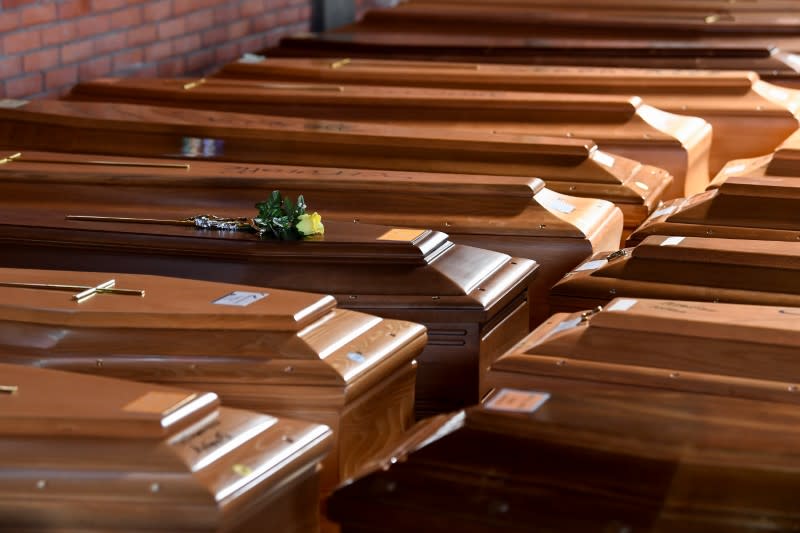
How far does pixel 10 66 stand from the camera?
4.66 m

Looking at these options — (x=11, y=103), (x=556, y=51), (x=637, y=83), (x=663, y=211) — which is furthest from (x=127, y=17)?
(x=663, y=211)

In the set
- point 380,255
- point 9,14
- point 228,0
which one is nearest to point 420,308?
point 380,255

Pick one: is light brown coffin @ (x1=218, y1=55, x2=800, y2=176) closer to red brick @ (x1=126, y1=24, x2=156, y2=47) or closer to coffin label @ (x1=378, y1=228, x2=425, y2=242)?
red brick @ (x1=126, y1=24, x2=156, y2=47)

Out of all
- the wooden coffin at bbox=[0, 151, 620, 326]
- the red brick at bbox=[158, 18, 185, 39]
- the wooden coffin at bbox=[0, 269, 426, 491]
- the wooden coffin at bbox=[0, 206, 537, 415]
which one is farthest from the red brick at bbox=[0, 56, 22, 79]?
the wooden coffin at bbox=[0, 269, 426, 491]

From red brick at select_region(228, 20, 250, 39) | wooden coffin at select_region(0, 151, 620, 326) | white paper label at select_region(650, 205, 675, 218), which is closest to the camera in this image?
wooden coffin at select_region(0, 151, 620, 326)

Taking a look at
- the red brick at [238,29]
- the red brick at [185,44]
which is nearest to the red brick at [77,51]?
the red brick at [185,44]

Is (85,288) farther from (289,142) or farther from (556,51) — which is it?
(556,51)

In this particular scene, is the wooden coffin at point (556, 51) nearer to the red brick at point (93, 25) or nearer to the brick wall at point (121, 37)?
the brick wall at point (121, 37)

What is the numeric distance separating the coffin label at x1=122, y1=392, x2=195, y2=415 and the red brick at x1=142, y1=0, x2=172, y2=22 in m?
3.68

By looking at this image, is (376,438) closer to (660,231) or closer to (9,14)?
(660,231)

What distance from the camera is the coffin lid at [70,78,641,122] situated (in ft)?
14.6

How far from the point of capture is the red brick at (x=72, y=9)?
489 cm

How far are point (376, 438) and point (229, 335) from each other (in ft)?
1.09

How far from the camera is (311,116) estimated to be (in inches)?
184
